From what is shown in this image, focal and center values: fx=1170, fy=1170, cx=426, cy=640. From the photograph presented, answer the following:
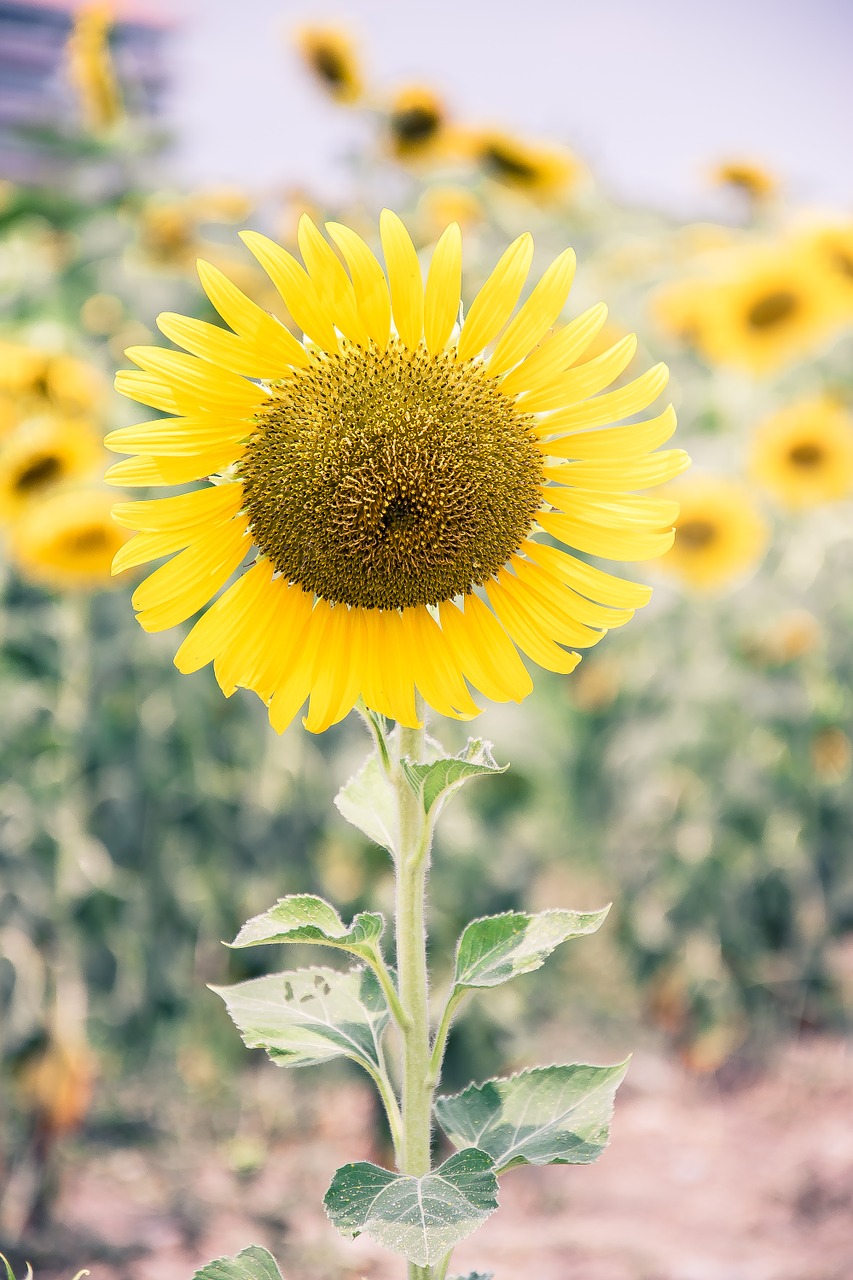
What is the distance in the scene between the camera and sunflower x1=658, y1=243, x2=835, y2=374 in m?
3.60

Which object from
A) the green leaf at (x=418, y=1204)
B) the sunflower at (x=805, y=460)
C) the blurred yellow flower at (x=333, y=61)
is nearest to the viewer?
the green leaf at (x=418, y=1204)

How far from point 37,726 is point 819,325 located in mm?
2610

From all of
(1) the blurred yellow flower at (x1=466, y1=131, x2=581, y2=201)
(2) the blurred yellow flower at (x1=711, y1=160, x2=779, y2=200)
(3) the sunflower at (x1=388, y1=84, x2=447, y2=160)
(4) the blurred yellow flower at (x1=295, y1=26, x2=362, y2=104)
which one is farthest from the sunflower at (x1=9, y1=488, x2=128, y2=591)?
(2) the blurred yellow flower at (x1=711, y1=160, x2=779, y2=200)

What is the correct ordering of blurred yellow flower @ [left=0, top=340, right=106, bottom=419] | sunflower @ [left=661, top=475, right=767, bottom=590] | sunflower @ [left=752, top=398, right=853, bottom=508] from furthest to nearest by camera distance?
sunflower @ [left=752, top=398, right=853, bottom=508] → sunflower @ [left=661, top=475, right=767, bottom=590] → blurred yellow flower @ [left=0, top=340, right=106, bottom=419]

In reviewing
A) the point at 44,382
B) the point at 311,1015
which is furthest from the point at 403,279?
the point at 44,382

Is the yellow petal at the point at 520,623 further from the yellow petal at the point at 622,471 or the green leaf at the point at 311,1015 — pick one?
the green leaf at the point at 311,1015

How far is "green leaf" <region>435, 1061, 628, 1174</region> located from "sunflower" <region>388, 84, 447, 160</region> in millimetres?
3570

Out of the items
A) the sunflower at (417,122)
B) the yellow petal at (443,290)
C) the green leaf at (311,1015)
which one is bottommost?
the green leaf at (311,1015)

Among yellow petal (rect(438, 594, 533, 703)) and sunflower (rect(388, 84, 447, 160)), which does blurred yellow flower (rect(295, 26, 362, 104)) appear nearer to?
sunflower (rect(388, 84, 447, 160))

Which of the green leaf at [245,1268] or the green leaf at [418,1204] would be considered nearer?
the green leaf at [418,1204]

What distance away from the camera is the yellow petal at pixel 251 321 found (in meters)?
0.85

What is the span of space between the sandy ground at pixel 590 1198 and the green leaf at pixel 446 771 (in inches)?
70.2

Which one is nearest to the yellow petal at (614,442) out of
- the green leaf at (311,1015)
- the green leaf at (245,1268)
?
the green leaf at (311,1015)

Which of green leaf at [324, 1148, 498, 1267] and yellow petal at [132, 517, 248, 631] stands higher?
yellow petal at [132, 517, 248, 631]
